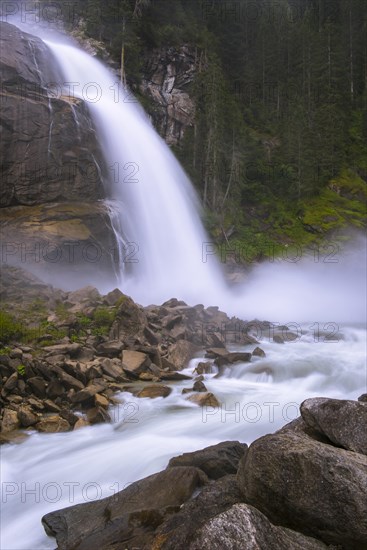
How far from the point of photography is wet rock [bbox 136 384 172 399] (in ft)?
32.2

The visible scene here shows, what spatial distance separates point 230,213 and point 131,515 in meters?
26.4

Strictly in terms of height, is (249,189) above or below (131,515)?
above

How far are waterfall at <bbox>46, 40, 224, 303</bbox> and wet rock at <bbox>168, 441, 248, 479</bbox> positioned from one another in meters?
12.9

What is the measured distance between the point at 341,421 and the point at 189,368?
727 cm

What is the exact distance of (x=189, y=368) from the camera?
1204 centimetres

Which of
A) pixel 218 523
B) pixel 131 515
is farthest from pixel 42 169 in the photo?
pixel 218 523

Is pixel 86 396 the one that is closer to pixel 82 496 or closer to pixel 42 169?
pixel 82 496

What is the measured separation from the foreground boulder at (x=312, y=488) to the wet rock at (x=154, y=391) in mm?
5485

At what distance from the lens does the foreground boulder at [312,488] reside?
3.93 meters

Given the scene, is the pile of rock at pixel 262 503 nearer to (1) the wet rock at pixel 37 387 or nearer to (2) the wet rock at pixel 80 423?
(2) the wet rock at pixel 80 423

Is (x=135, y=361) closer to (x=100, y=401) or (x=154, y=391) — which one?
(x=154, y=391)

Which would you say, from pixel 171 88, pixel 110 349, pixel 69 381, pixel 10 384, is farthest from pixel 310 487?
pixel 171 88

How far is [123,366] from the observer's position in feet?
35.2

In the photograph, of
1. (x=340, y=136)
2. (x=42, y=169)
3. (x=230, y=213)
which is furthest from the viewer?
(x=340, y=136)
